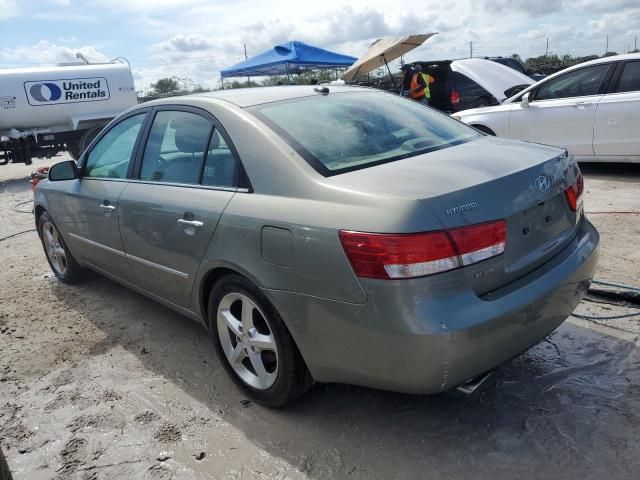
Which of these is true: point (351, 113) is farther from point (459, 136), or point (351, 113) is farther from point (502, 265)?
point (502, 265)

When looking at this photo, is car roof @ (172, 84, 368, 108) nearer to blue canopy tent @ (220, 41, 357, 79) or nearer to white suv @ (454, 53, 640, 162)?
white suv @ (454, 53, 640, 162)

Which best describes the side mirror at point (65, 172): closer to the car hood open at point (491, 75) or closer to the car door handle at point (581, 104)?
the car door handle at point (581, 104)

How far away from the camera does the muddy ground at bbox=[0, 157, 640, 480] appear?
241 cm

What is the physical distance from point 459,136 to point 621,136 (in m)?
4.91

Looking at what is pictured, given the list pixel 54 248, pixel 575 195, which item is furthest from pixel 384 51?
pixel 575 195

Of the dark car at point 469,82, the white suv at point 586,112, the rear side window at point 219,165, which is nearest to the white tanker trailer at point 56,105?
the dark car at point 469,82

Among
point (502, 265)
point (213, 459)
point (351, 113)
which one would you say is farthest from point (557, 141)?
point (213, 459)

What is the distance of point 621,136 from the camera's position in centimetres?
702

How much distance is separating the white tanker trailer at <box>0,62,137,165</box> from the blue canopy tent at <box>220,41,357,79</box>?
6322mm

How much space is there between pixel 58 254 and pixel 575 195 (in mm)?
4313

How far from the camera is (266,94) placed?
3.32 meters

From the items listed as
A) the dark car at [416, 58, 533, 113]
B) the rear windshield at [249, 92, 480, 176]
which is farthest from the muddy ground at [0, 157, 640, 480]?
the dark car at [416, 58, 533, 113]

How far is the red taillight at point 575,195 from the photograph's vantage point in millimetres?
2764

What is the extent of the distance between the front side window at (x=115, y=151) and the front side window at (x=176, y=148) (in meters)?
0.25
